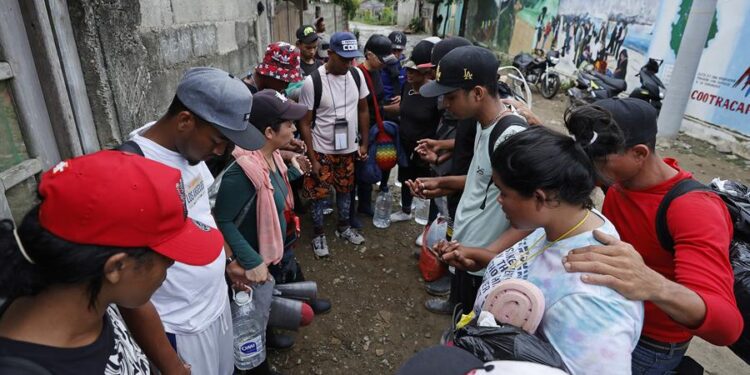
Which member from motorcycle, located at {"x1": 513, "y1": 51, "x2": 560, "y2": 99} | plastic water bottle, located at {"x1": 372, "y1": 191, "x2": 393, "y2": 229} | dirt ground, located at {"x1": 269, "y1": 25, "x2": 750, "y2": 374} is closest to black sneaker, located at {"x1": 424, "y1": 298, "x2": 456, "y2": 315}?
dirt ground, located at {"x1": 269, "y1": 25, "x2": 750, "y2": 374}

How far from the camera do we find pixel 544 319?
123 centimetres

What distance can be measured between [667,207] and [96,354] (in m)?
1.94

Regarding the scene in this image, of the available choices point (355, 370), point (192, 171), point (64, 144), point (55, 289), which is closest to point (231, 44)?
point (64, 144)

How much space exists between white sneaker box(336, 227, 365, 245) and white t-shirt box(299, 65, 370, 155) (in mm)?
924

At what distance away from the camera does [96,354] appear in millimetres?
1071

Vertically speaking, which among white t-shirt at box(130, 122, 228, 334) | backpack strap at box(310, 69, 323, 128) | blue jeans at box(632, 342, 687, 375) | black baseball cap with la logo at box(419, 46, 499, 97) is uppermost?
black baseball cap with la logo at box(419, 46, 499, 97)

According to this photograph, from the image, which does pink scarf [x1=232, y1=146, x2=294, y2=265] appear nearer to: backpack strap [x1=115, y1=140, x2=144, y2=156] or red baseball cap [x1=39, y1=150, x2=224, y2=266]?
backpack strap [x1=115, y1=140, x2=144, y2=156]

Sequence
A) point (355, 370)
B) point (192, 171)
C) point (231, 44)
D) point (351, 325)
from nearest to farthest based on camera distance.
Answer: point (192, 171) → point (355, 370) → point (351, 325) → point (231, 44)

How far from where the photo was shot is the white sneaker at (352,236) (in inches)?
173

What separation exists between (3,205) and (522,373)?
2.12 meters

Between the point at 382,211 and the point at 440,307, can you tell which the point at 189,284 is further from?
the point at 382,211

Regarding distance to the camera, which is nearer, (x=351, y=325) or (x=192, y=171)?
(x=192, y=171)

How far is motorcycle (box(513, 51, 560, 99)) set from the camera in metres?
11.6

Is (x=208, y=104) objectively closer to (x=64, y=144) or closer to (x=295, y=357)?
(x=64, y=144)
